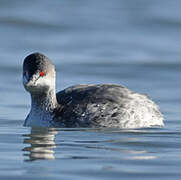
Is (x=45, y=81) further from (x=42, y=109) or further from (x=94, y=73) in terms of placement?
(x=94, y=73)

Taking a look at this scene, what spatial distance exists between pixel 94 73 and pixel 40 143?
8.86 meters

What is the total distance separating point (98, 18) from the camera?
29109mm

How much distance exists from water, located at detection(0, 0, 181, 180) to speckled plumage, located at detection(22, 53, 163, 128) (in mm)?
433

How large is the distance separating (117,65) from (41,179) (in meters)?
12.5

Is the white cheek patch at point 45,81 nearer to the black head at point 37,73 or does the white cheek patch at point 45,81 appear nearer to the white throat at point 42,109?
the black head at point 37,73

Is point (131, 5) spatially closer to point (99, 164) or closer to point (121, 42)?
point (121, 42)

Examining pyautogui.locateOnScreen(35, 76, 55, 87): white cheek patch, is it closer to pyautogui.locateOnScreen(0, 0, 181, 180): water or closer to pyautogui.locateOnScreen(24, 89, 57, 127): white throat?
pyautogui.locateOnScreen(24, 89, 57, 127): white throat

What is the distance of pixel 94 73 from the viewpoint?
23.3 meters

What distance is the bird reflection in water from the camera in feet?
43.6

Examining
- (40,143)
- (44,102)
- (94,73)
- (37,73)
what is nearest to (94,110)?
(44,102)

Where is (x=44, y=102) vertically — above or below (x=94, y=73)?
below

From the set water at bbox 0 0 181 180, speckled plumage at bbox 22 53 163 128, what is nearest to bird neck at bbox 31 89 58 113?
speckled plumage at bbox 22 53 163 128

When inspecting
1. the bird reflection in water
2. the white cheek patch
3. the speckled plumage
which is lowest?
the bird reflection in water

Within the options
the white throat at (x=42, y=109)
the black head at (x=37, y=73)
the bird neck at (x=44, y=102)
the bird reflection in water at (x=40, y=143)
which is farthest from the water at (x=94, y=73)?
the black head at (x=37, y=73)
